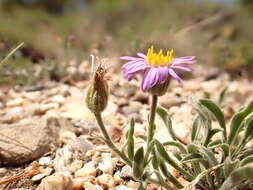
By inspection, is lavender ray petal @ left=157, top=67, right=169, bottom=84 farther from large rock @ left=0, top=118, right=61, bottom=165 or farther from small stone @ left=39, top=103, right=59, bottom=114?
small stone @ left=39, top=103, right=59, bottom=114

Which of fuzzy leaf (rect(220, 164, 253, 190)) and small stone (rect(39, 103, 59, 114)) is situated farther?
small stone (rect(39, 103, 59, 114))

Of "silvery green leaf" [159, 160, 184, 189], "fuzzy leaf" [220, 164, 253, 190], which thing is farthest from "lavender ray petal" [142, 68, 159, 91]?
"fuzzy leaf" [220, 164, 253, 190]

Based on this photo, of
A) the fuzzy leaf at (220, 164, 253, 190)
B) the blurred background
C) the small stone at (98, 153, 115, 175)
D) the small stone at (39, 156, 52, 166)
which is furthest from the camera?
the blurred background

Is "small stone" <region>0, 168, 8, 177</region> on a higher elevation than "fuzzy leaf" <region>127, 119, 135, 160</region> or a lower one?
lower

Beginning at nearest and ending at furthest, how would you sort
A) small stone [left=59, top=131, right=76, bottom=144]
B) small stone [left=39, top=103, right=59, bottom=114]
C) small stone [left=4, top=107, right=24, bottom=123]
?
small stone [left=59, top=131, right=76, bottom=144] < small stone [left=4, top=107, right=24, bottom=123] < small stone [left=39, top=103, right=59, bottom=114]

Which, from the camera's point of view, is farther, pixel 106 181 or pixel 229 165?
pixel 106 181

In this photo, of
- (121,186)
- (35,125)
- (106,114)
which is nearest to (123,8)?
(106,114)

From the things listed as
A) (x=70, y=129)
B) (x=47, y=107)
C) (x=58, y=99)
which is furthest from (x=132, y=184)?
(x=58, y=99)

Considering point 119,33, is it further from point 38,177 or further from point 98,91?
point 98,91
